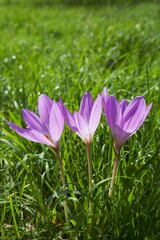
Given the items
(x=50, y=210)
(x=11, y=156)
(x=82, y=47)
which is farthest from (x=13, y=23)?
(x=50, y=210)

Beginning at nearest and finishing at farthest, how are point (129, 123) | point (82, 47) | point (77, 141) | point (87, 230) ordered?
point (129, 123) → point (87, 230) → point (77, 141) → point (82, 47)

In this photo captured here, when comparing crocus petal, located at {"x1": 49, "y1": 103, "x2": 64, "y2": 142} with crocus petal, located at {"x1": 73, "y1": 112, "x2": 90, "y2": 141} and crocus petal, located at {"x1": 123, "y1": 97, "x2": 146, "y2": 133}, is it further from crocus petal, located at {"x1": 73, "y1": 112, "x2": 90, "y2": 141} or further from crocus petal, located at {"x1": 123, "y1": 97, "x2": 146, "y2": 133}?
crocus petal, located at {"x1": 123, "y1": 97, "x2": 146, "y2": 133}

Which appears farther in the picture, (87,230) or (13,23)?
(13,23)

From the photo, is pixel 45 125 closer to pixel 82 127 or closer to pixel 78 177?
pixel 82 127

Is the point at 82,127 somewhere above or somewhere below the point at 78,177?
above

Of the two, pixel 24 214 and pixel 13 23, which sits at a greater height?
pixel 13 23

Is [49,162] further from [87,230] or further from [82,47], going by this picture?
[82,47]

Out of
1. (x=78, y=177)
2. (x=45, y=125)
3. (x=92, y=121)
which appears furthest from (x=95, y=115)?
(x=78, y=177)
